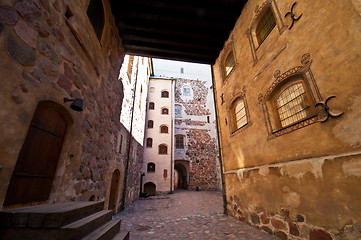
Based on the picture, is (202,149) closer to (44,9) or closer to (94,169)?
(94,169)

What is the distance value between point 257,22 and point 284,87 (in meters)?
2.41

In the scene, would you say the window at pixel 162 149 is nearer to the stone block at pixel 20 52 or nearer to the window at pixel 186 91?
the window at pixel 186 91

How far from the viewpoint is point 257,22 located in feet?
14.8

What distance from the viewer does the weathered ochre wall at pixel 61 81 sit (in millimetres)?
1638

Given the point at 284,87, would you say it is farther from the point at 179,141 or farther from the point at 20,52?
the point at 179,141

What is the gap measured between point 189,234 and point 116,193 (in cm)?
379

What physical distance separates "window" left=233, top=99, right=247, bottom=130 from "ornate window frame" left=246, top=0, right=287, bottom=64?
4.63 ft

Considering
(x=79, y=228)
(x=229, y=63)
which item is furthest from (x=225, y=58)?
(x=79, y=228)

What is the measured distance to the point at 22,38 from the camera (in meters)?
1.81

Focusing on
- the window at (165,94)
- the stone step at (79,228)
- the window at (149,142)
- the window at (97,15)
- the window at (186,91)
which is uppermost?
the window at (186,91)

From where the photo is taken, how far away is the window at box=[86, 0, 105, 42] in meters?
3.59

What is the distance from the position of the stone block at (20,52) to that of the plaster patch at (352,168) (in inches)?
175

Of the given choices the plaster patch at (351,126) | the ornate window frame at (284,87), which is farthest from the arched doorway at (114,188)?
the plaster patch at (351,126)

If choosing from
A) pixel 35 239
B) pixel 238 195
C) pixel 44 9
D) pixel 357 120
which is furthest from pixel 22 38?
pixel 238 195
